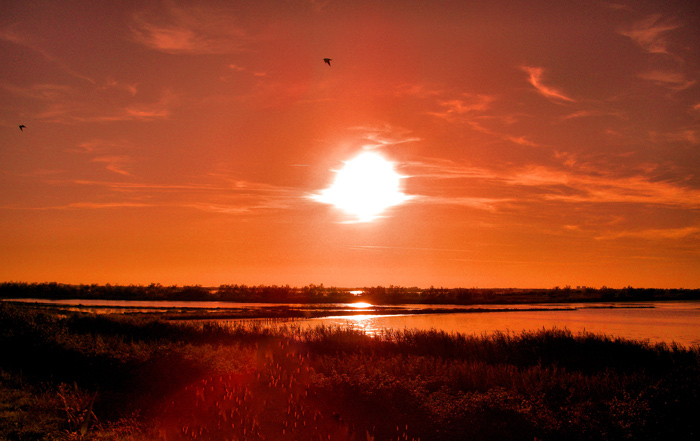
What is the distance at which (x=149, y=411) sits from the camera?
658 inches

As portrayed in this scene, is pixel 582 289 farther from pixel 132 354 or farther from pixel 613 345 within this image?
pixel 132 354

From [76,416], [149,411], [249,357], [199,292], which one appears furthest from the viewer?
[199,292]

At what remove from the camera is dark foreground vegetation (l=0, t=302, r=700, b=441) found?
544 inches

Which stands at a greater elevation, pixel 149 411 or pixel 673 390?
pixel 673 390

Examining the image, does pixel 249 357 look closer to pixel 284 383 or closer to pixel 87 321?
pixel 284 383

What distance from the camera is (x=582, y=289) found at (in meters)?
156

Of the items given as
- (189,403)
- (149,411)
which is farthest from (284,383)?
(149,411)

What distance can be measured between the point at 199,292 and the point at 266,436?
324 feet

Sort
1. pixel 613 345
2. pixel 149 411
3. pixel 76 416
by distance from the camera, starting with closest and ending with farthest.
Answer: pixel 76 416 < pixel 149 411 < pixel 613 345

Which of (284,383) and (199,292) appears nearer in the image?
(284,383)

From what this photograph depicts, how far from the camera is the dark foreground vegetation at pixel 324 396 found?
45.3 feet

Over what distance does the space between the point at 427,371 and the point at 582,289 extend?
153 metres

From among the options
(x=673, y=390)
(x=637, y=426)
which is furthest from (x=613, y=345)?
(x=637, y=426)

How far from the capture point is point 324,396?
17.3 meters
